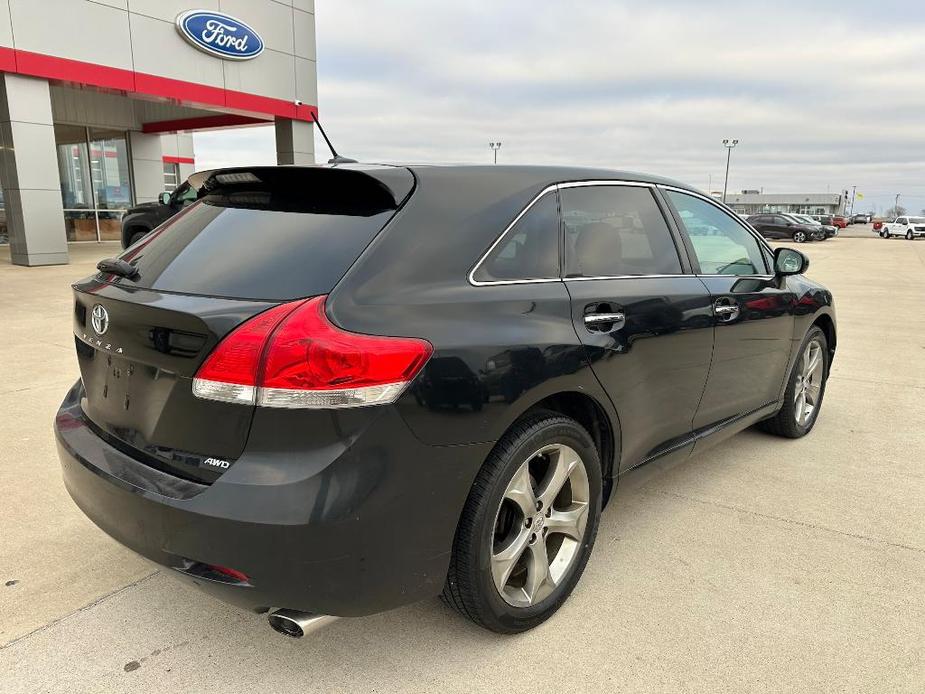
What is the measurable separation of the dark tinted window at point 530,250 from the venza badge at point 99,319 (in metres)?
1.22

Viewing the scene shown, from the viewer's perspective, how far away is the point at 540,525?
2418mm

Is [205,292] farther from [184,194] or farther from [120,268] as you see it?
[184,194]

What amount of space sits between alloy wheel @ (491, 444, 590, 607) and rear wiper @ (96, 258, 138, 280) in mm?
1471

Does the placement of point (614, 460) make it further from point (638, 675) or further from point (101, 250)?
point (101, 250)

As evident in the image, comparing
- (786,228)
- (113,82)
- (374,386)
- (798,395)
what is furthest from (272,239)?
(786,228)

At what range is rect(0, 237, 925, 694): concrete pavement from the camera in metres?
2.22

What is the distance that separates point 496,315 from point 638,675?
1246 mm

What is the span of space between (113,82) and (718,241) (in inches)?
588

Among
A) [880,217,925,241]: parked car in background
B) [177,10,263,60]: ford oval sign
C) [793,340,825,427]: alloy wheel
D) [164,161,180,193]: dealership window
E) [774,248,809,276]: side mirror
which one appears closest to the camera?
[774,248,809,276]: side mirror

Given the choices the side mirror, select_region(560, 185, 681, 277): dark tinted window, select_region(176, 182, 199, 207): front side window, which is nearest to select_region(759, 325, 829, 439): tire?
the side mirror

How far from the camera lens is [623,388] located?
2.65 m

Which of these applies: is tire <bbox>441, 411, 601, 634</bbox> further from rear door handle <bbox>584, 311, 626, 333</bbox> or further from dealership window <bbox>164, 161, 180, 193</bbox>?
dealership window <bbox>164, 161, 180, 193</bbox>

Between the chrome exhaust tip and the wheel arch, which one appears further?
the wheel arch

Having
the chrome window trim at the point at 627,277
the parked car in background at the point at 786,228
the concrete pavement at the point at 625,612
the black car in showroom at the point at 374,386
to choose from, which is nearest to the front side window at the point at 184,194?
the concrete pavement at the point at 625,612
